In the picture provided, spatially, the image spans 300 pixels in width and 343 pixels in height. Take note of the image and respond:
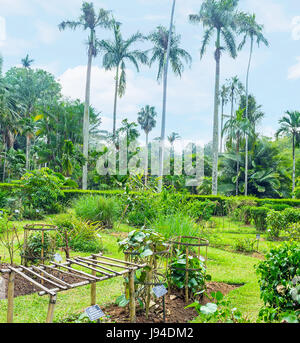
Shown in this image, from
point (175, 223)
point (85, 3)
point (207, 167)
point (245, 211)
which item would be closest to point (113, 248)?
point (175, 223)

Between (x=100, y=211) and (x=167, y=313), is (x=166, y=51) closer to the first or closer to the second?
(x=100, y=211)

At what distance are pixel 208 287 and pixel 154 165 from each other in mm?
28687

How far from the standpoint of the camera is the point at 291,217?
962cm

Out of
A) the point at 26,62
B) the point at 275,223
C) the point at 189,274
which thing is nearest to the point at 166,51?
the point at 275,223

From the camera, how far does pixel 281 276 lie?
273 cm

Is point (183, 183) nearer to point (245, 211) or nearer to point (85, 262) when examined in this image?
point (245, 211)

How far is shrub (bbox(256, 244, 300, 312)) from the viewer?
2.59 m

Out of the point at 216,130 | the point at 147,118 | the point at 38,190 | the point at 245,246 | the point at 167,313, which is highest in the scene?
the point at 147,118

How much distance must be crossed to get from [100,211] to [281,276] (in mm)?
7103

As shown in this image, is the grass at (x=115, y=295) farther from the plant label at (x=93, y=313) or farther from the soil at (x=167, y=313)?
the plant label at (x=93, y=313)

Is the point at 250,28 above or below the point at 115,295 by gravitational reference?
above

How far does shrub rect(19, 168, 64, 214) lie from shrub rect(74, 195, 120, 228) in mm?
2390

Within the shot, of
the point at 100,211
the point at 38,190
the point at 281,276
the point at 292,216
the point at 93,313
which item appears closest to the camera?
the point at 93,313
